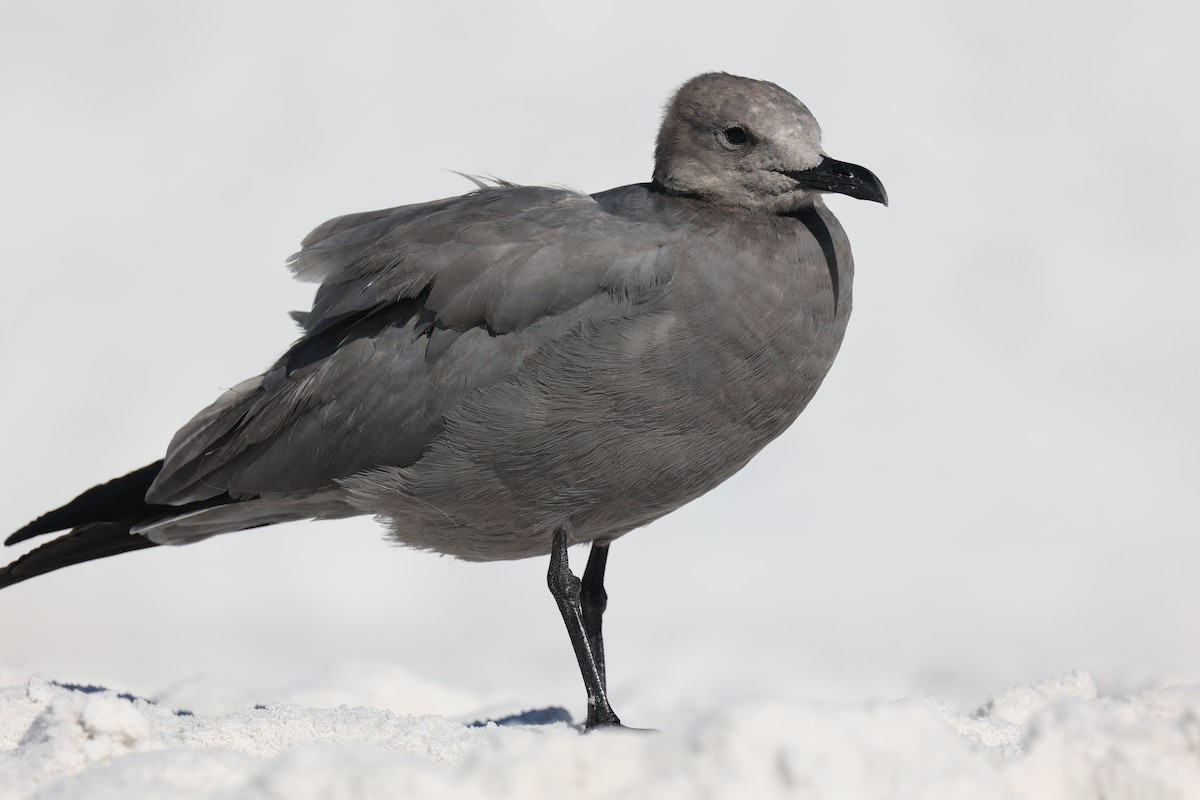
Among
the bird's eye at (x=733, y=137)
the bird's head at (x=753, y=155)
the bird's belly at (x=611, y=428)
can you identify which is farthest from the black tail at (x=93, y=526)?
the bird's eye at (x=733, y=137)

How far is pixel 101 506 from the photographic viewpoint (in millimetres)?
6105

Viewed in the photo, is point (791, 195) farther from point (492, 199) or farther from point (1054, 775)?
point (1054, 775)

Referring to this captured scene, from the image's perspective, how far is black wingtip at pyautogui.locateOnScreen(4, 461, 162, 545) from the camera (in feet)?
19.9

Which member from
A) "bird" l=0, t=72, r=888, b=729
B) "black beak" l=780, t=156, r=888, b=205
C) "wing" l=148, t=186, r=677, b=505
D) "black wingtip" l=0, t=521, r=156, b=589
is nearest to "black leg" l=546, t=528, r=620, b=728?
"bird" l=0, t=72, r=888, b=729

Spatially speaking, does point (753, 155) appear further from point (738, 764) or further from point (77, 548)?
point (77, 548)

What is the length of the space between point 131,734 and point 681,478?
214cm

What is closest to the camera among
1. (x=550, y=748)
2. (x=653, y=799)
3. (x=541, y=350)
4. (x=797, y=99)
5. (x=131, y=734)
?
(x=653, y=799)

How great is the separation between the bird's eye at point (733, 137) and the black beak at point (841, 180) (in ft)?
0.72

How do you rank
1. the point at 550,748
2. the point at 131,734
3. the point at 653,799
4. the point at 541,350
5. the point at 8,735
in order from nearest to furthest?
the point at 653,799, the point at 550,748, the point at 131,734, the point at 8,735, the point at 541,350

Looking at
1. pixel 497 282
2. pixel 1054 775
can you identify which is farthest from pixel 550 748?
pixel 497 282

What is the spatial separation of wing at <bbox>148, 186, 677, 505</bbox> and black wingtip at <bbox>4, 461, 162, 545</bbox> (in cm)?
20

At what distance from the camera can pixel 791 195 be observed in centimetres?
538

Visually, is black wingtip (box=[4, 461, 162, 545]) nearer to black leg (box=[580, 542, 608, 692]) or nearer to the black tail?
the black tail

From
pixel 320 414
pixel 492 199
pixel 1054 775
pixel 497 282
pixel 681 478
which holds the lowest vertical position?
pixel 1054 775
